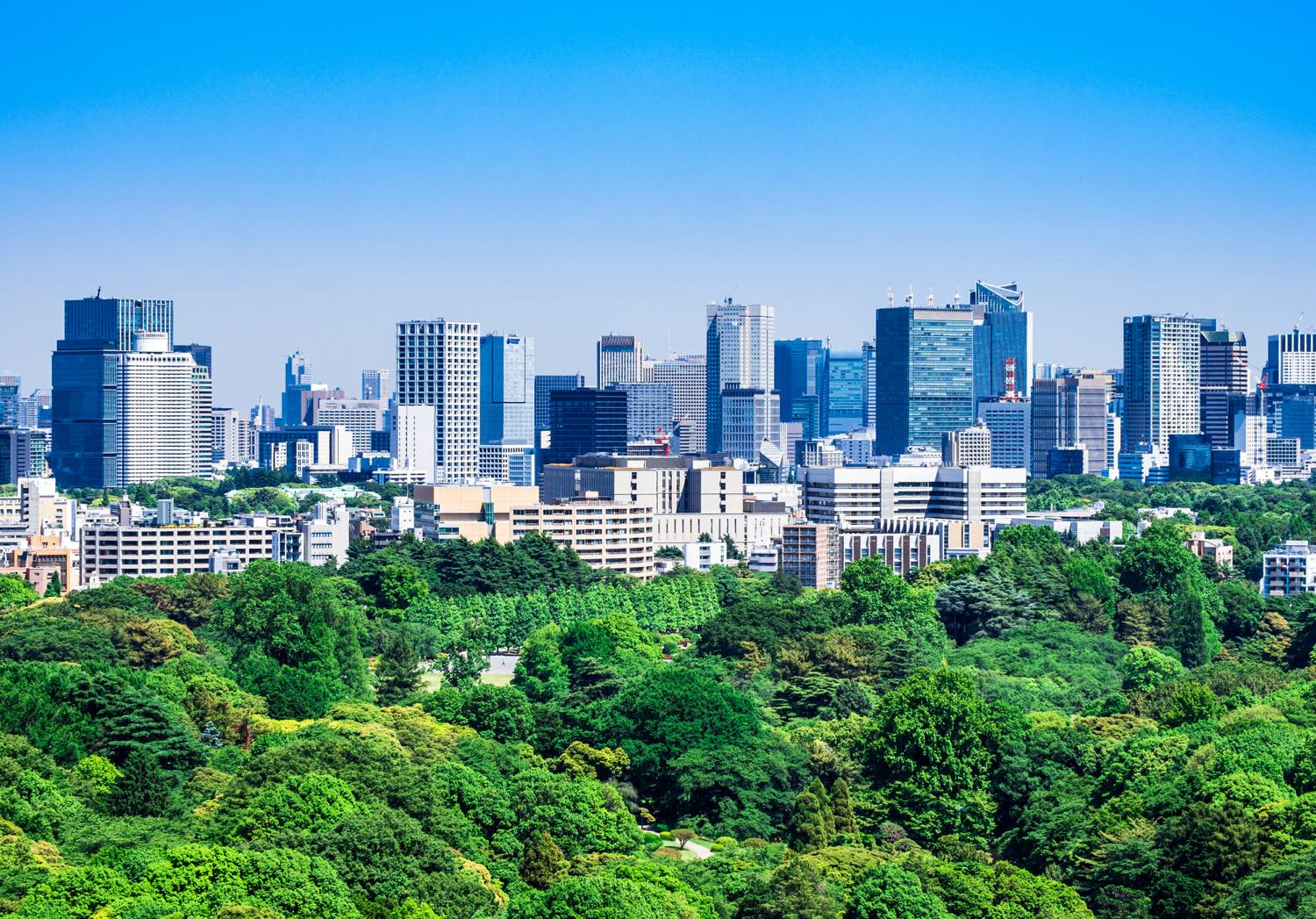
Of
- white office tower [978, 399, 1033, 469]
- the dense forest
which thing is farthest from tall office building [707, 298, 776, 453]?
the dense forest

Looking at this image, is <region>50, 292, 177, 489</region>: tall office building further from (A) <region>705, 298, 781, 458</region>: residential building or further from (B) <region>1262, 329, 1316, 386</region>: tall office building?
(B) <region>1262, 329, 1316, 386</region>: tall office building

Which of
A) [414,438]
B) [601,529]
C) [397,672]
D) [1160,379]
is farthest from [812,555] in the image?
[1160,379]

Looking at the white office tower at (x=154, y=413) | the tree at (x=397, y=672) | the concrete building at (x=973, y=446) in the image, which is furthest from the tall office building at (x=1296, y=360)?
the tree at (x=397, y=672)

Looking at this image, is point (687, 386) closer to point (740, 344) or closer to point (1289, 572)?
point (740, 344)

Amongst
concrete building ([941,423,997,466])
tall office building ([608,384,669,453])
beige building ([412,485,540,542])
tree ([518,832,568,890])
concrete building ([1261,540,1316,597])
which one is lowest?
tree ([518,832,568,890])

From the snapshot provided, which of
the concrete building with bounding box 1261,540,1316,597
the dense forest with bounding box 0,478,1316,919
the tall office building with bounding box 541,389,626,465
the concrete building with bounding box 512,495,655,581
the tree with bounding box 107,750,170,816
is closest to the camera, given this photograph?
the dense forest with bounding box 0,478,1316,919

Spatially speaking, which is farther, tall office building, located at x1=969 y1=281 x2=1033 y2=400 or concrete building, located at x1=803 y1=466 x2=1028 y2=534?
tall office building, located at x1=969 y1=281 x2=1033 y2=400
